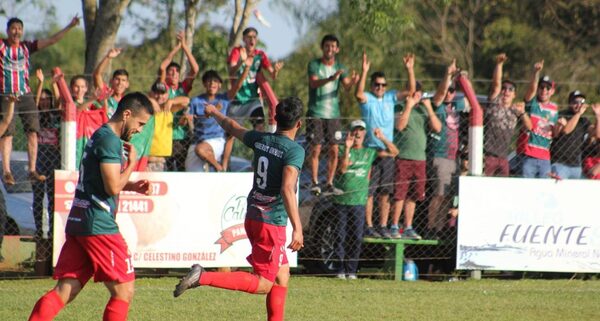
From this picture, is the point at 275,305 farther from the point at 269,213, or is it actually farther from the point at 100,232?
the point at 100,232

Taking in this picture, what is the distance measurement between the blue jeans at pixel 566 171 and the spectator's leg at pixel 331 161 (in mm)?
2987

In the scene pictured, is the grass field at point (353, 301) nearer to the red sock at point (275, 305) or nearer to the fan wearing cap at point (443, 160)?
the fan wearing cap at point (443, 160)

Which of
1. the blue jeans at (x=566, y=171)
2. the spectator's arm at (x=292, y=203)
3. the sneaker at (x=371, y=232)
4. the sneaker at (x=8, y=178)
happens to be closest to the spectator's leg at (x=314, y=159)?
the sneaker at (x=371, y=232)

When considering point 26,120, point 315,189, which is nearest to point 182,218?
point 315,189

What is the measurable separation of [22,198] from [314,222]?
4.22 m

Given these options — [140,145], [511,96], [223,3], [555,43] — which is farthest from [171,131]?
[555,43]

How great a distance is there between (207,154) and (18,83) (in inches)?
99.3

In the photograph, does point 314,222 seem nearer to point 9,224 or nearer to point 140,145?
point 140,145

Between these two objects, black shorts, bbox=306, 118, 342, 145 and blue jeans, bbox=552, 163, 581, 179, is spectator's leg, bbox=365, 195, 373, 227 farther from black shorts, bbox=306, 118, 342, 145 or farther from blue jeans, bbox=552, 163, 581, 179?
blue jeans, bbox=552, 163, 581, 179

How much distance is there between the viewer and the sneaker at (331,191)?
40.9 ft

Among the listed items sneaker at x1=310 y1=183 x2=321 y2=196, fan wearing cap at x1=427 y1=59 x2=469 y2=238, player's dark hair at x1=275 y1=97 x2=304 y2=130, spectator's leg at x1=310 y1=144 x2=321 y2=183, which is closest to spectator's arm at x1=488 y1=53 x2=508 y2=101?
fan wearing cap at x1=427 y1=59 x2=469 y2=238

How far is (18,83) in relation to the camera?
12484 millimetres

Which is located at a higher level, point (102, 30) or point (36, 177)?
point (102, 30)

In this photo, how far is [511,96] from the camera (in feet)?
43.3
